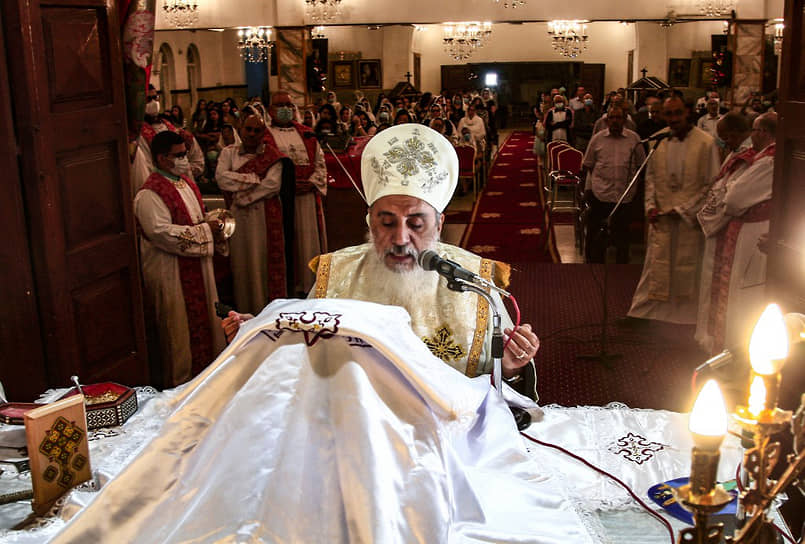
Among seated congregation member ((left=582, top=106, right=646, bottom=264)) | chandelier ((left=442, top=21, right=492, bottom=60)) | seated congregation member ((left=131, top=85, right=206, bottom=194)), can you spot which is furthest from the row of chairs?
chandelier ((left=442, top=21, right=492, bottom=60))

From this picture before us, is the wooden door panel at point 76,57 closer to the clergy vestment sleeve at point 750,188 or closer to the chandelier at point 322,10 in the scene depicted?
the clergy vestment sleeve at point 750,188

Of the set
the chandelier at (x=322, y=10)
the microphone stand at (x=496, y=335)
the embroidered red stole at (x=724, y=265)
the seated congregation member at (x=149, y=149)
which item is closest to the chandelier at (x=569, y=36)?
the chandelier at (x=322, y=10)

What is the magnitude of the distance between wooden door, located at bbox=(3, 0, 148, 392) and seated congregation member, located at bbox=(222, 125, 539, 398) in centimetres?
137

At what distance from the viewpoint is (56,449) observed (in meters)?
2.15

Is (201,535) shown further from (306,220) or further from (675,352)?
(306,220)

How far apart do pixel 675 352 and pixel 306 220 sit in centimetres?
308

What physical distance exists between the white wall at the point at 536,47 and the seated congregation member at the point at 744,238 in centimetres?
834

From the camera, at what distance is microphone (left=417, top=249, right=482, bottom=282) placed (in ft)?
6.77

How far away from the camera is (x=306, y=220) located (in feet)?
23.4

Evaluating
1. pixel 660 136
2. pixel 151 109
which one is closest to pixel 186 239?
pixel 151 109

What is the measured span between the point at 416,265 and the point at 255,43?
1101cm

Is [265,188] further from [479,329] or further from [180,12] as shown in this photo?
[180,12]

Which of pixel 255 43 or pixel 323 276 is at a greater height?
pixel 255 43

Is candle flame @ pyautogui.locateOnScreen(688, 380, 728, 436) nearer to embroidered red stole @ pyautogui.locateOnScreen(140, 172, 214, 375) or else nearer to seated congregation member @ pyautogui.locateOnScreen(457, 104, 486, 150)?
embroidered red stole @ pyautogui.locateOnScreen(140, 172, 214, 375)
